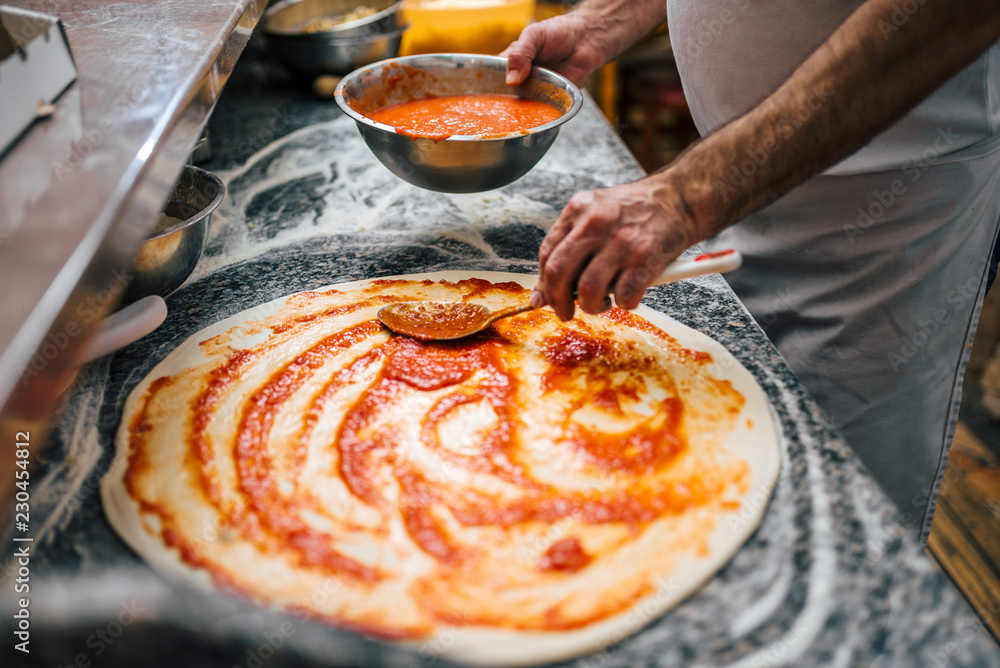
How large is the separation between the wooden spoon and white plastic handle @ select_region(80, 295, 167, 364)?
1.28 feet

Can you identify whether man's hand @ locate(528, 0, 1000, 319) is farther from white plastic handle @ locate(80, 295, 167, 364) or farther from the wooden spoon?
white plastic handle @ locate(80, 295, 167, 364)

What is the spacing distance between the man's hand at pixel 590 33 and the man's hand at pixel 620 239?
31.4 inches

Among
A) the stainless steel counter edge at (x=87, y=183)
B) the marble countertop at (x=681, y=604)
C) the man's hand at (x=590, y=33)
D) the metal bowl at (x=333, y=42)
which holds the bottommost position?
the marble countertop at (x=681, y=604)

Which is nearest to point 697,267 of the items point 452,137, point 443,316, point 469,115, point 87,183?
point 443,316

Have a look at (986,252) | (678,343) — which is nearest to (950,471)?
(986,252)

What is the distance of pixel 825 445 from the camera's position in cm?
100

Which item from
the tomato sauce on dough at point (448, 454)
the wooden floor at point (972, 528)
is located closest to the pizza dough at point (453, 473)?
the tomato sauce on dough at point (448, 454)

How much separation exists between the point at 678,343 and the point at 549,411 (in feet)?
1.03

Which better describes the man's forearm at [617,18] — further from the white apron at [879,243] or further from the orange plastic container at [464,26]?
the orange plastic container at [464,26]

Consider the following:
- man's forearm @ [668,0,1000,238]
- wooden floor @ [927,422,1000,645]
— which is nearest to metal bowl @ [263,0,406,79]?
man's forearm @ [668,0,1000,238]

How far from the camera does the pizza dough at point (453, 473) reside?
32.0 inches

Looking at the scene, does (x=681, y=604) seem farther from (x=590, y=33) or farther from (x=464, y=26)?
(x=464, y=26)

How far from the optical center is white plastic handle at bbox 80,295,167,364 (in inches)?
41.0

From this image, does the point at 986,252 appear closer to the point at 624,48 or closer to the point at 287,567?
the point at 624,48
